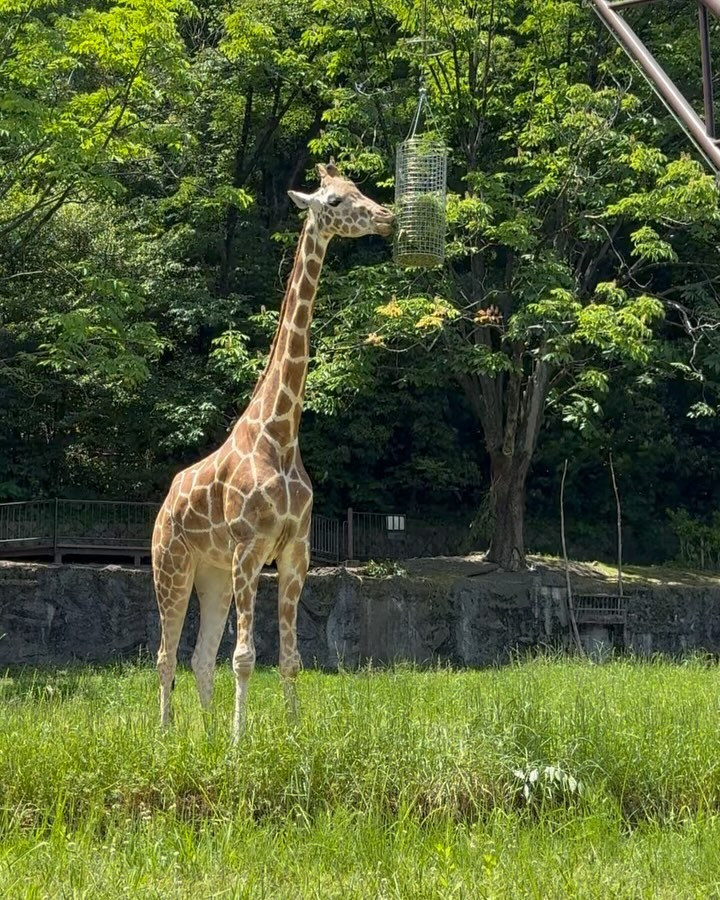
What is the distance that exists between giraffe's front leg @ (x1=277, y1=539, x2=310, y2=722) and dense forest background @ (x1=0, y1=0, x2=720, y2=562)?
8.54 metres

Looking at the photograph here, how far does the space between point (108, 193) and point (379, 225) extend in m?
9.98

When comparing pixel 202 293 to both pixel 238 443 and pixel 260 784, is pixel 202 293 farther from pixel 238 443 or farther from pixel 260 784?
pixel 260 784

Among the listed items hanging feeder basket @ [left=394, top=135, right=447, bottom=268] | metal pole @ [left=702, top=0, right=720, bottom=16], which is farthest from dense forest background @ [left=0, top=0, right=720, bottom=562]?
metal pole @ [left=702, top=0, right=720, bottom=16]

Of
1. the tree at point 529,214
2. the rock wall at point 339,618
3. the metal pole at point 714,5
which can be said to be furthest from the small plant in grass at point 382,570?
the metal pole at point 714,5

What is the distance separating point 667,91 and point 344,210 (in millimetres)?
2774

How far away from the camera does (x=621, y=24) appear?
7840 millimetres

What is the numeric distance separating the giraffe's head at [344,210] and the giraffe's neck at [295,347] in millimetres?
165

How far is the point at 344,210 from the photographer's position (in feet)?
31.4

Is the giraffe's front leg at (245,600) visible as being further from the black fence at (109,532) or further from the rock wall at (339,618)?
the black fence at (109,532)

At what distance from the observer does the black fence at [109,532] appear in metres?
22.3

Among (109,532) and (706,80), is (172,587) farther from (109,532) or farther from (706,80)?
(109,532)

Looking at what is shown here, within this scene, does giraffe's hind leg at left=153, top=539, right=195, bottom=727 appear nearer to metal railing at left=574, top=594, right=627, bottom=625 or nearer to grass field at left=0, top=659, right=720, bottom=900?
grass field at left=0, top=659, right=720, bottom=900

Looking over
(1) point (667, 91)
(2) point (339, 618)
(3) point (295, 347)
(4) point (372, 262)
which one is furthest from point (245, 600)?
(4) point (372, 262)

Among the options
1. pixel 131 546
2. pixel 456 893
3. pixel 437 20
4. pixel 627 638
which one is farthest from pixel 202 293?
pixel 456 893
